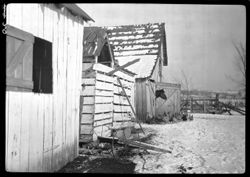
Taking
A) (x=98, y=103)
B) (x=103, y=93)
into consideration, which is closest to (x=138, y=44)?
(x=103, y=93)

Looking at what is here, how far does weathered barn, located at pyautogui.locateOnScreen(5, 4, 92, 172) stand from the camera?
3.29 m

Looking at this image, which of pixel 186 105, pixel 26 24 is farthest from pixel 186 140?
pixel 186 105

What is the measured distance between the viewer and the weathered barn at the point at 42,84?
10.8 ft

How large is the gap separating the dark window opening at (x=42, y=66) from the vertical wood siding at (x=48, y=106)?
0.12 meters

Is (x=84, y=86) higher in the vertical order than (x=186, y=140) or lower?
higher

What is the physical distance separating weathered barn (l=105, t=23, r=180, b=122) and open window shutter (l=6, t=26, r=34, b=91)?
370 inches

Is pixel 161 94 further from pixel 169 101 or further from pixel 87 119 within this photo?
pixel 87 119

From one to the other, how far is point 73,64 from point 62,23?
3.22 feet

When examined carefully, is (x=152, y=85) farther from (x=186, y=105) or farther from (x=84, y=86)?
(x=84, y=86)

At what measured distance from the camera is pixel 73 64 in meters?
5.13

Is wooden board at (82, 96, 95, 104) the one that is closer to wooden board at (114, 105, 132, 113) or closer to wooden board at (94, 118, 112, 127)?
wooden board at (94, 118, 112, 127)

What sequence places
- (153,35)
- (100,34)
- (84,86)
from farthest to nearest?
(153,35) < (100,34) < (84,86)

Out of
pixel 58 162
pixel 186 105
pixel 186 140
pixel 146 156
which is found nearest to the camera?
pixel 58 162

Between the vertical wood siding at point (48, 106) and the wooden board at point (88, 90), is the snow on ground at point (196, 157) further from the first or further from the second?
the wooden board at point (88, 90)
